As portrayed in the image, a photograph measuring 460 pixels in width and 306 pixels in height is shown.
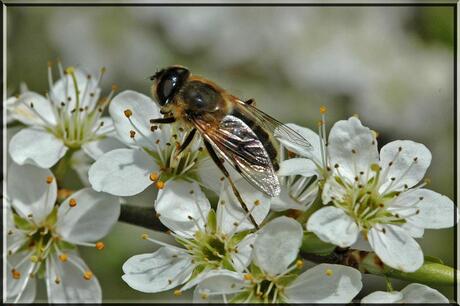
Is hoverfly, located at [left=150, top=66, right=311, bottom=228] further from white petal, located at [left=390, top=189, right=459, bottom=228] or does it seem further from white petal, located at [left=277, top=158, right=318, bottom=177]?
white petal, located at [left=390, top=189, right=459, bottom=228]

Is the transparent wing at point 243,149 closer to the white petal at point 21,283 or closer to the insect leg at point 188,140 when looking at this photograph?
the insect leg at point 188,140

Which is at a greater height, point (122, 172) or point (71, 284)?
point (122, 172)

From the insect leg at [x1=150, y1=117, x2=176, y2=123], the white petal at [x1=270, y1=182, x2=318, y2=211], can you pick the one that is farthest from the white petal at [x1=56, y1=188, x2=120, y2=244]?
the white petal at [x1=270, y1=182, x2=318, y2=211]

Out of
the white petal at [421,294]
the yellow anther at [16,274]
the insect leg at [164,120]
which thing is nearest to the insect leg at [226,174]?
the insect leg at [164,120]

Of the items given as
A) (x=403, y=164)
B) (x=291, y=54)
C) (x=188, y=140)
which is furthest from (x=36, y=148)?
(x=291, y=54)

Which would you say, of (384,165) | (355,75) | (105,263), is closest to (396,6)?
(355,75)

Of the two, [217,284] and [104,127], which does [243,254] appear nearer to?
[217,284]
